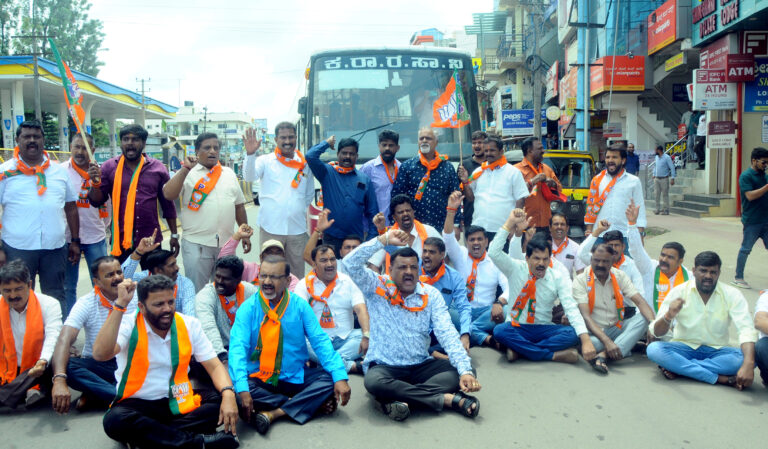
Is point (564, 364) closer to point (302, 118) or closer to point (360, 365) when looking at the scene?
point (360, 365)

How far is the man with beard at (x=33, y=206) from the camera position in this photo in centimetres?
574

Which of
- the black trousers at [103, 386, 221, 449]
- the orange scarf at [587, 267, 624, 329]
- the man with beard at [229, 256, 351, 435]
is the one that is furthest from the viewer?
the orange scarf at [587, 267, 624, 329]

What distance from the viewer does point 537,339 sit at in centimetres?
575

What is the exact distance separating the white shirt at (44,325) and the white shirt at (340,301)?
1846 millimetres

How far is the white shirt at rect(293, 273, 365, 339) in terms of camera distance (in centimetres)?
562

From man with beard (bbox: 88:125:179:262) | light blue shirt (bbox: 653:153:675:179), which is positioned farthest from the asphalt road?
light blue shirt (bbox: 653:153:675:179)

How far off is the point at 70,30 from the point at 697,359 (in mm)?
54295

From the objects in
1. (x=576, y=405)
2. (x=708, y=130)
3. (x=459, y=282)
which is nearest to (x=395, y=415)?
(x=576, y=405)

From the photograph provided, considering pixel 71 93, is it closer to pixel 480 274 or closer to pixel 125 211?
pixel 125 211

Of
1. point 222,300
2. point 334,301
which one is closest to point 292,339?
point 222,300

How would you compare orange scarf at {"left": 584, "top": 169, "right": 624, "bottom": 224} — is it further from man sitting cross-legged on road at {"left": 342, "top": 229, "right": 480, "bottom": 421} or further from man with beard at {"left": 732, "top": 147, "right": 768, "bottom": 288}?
man sitting cross-legged on road at {"left": 342, "top": 229, "right": 480, "bottom": 421}

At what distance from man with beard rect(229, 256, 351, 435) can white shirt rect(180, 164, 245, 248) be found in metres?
1.97

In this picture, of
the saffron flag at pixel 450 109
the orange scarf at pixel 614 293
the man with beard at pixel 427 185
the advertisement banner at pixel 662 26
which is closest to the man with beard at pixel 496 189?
the man with beard at pixel 427 185

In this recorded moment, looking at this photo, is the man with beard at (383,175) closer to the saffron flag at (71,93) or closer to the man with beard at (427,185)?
the man with beard at (427,185)
